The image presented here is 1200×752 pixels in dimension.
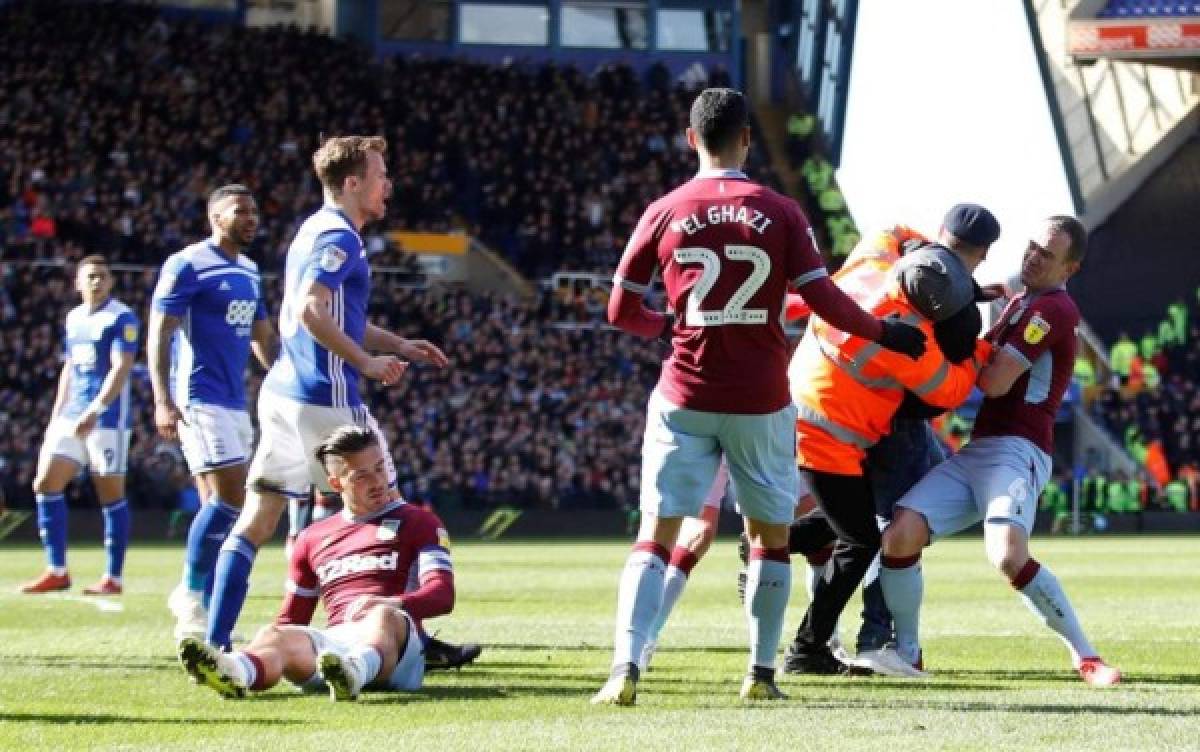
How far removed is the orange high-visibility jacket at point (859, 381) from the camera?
352 inches

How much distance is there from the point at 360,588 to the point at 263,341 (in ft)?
9.47

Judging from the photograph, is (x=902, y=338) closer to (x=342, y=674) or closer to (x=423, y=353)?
(x=423, y=353)

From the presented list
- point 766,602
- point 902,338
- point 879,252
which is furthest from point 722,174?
point 766,602

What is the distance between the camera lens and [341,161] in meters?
9.13

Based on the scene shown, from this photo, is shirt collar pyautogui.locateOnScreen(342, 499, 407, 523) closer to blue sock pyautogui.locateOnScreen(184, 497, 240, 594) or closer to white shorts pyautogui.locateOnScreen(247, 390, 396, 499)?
Result: white shorts pyautogui.locateOnScreen(247, 390, 396, 499)

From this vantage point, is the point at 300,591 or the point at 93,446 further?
the point at 93,446

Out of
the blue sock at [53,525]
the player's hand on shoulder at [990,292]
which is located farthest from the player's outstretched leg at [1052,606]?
the blue sock at [53,525]

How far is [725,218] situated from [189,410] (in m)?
3.67

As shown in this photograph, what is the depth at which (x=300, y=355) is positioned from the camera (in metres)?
9.09

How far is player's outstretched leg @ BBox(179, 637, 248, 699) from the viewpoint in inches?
295

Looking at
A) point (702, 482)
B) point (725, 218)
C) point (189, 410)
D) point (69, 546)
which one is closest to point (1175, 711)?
point (702, 482)

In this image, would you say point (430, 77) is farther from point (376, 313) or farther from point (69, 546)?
point (69, 546)

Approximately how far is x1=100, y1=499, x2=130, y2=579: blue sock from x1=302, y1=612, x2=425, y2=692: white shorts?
24.7ft

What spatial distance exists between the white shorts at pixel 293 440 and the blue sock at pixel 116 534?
658 centimetres
